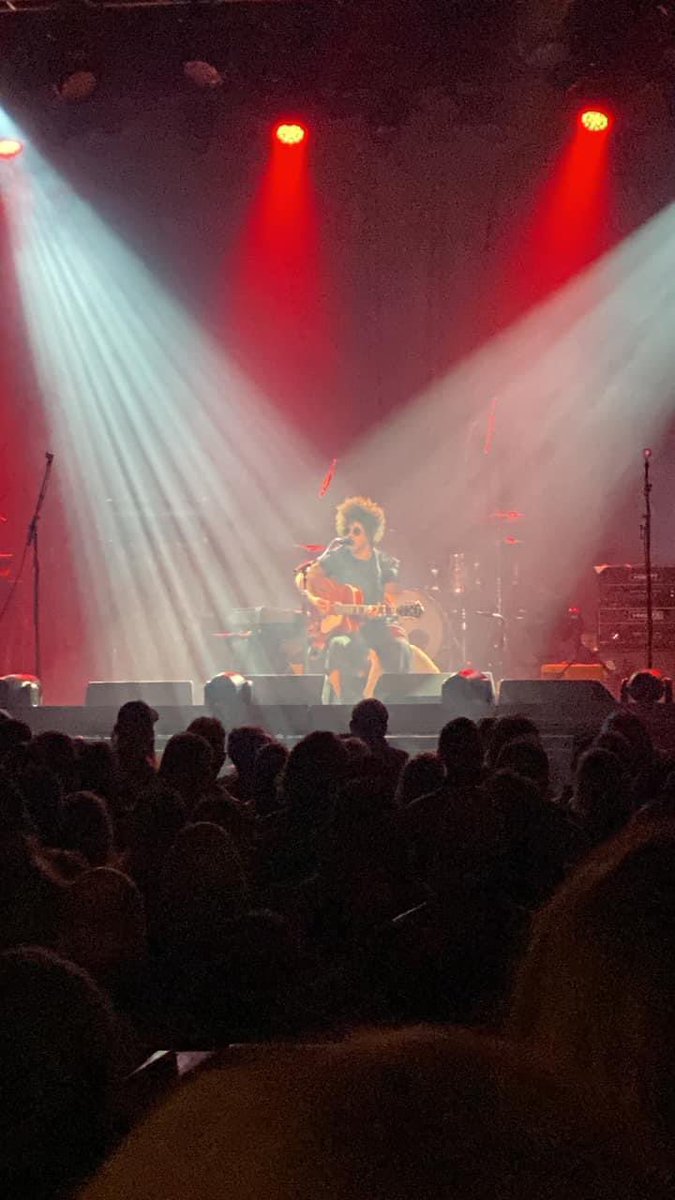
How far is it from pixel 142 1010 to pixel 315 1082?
1.80m

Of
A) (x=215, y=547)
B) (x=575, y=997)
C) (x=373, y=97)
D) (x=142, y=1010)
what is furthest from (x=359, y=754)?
(x=215, y=547)

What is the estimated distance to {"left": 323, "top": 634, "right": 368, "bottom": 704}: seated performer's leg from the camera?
10578mm

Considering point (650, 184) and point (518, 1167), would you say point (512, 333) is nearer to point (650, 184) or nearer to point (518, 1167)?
point (650, 184)

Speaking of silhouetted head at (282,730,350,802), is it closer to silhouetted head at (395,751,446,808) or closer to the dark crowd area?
the dark crowd area

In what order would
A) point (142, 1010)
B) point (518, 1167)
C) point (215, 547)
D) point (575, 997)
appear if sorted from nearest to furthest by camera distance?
point (518, 1167) → point (575, 997) → point (142, 1010) → point (215, 547)

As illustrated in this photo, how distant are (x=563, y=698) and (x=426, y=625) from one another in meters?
4.20

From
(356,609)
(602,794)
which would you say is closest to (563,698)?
(356,609)

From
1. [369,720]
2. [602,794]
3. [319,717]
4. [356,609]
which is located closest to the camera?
[602,794]

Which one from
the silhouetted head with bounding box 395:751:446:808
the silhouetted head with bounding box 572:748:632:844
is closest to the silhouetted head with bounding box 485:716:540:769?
the silhouetted head with bounding box 395:751:446:808

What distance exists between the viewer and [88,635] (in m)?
12.9

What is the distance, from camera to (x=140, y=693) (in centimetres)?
848

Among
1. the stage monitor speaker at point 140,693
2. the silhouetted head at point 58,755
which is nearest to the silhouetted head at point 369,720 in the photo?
the silhouetted head at point 58,755

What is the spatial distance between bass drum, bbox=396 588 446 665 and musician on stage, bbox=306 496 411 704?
0.84 ft

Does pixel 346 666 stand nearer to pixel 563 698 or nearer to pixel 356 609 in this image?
pixel 356 609
